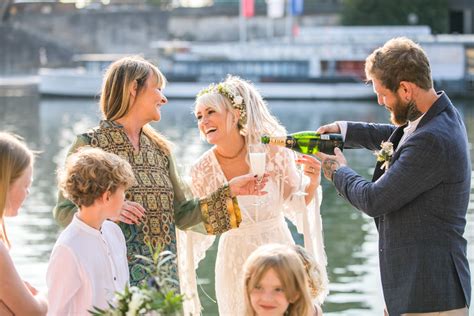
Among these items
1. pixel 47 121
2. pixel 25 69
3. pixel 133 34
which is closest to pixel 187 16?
pixel 133 34

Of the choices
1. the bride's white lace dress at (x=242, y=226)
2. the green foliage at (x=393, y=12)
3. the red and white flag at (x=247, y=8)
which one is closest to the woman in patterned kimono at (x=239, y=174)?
the bride's white lace dress at (x=242, y=226)

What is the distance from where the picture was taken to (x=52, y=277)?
3.00 metres

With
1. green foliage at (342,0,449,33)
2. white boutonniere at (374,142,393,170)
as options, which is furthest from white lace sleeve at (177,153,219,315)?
green foliage at (342,0,449,33)

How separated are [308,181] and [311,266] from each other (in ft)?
2.62

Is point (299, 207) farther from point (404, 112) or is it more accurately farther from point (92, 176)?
point (92, 176)

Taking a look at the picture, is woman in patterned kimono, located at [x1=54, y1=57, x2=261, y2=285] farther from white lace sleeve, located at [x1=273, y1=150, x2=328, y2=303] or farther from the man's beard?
the man's beard

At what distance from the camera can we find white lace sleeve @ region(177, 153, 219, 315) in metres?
3.94

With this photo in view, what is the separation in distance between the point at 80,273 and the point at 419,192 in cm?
100

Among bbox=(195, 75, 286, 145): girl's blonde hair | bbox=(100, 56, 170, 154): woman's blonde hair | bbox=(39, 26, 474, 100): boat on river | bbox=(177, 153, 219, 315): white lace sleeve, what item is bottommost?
bbox=(39, 26, 474, 100): boat on river

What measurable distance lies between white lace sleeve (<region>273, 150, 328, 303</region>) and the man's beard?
80 centimetres

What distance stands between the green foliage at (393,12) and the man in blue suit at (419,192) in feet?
124

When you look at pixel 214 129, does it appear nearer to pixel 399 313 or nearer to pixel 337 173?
pixel 337 173

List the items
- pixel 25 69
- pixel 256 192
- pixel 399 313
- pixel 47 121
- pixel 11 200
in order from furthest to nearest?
pixel 25 69 → pixel 47 121 → pixel 256 192 → pixel 399 313 → pixel 11 200

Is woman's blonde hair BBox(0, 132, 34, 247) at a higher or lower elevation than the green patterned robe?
higher
